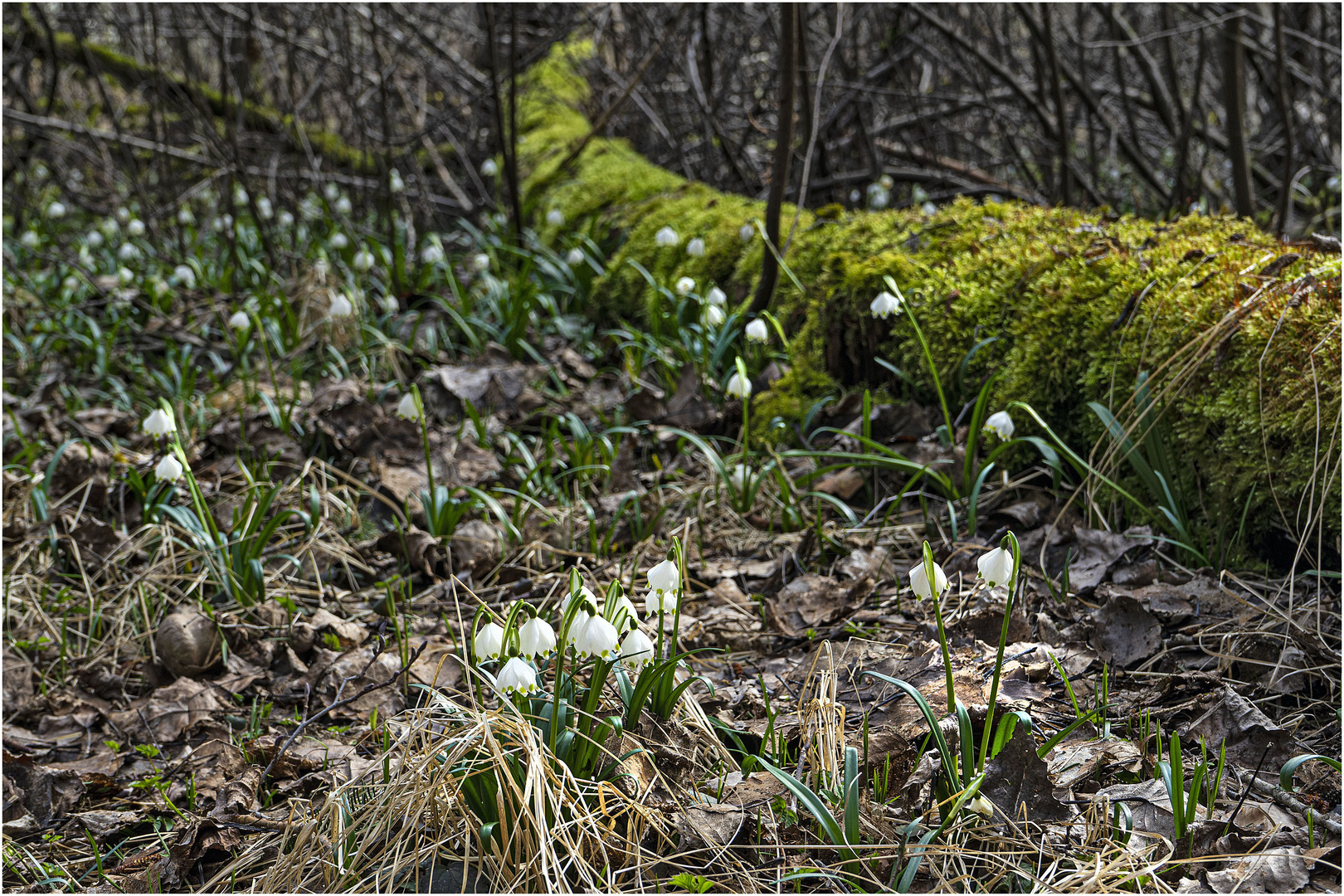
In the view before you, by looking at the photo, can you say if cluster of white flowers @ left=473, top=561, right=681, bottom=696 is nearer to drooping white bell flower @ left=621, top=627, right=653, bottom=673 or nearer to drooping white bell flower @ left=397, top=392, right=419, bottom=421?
drooping white bell flower @ left=621, top=627, right=653, bottom=673

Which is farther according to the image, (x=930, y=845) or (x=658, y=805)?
(x=658, y=805)

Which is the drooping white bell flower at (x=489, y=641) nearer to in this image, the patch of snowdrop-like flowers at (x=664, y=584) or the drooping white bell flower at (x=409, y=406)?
the patch of snowdrop-like flowers at (x=664, y=584)

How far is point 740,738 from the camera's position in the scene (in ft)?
5.97

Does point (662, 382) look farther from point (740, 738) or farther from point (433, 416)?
point (740, 738)

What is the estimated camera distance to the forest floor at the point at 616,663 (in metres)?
1.51

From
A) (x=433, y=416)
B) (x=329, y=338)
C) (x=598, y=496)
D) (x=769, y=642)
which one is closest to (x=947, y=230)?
(x=598, y=496)

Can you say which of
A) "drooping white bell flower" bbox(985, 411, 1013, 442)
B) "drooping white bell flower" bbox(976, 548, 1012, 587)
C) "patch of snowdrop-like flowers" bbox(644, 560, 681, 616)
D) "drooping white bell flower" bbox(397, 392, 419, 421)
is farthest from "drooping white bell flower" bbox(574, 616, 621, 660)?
"drooping white bell flower" bbox(397, 392, 419, 421)

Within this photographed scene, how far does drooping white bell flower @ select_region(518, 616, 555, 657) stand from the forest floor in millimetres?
40

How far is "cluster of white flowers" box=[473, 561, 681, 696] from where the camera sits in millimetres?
1558

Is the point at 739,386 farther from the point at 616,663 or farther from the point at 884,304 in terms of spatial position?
the point at 616,663

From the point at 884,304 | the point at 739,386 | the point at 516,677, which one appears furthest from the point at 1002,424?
the point at 516,677

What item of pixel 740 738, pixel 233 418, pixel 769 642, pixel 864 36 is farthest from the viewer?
pixel 864 36

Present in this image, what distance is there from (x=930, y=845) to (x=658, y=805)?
46 centimetres

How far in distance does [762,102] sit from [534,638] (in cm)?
611
